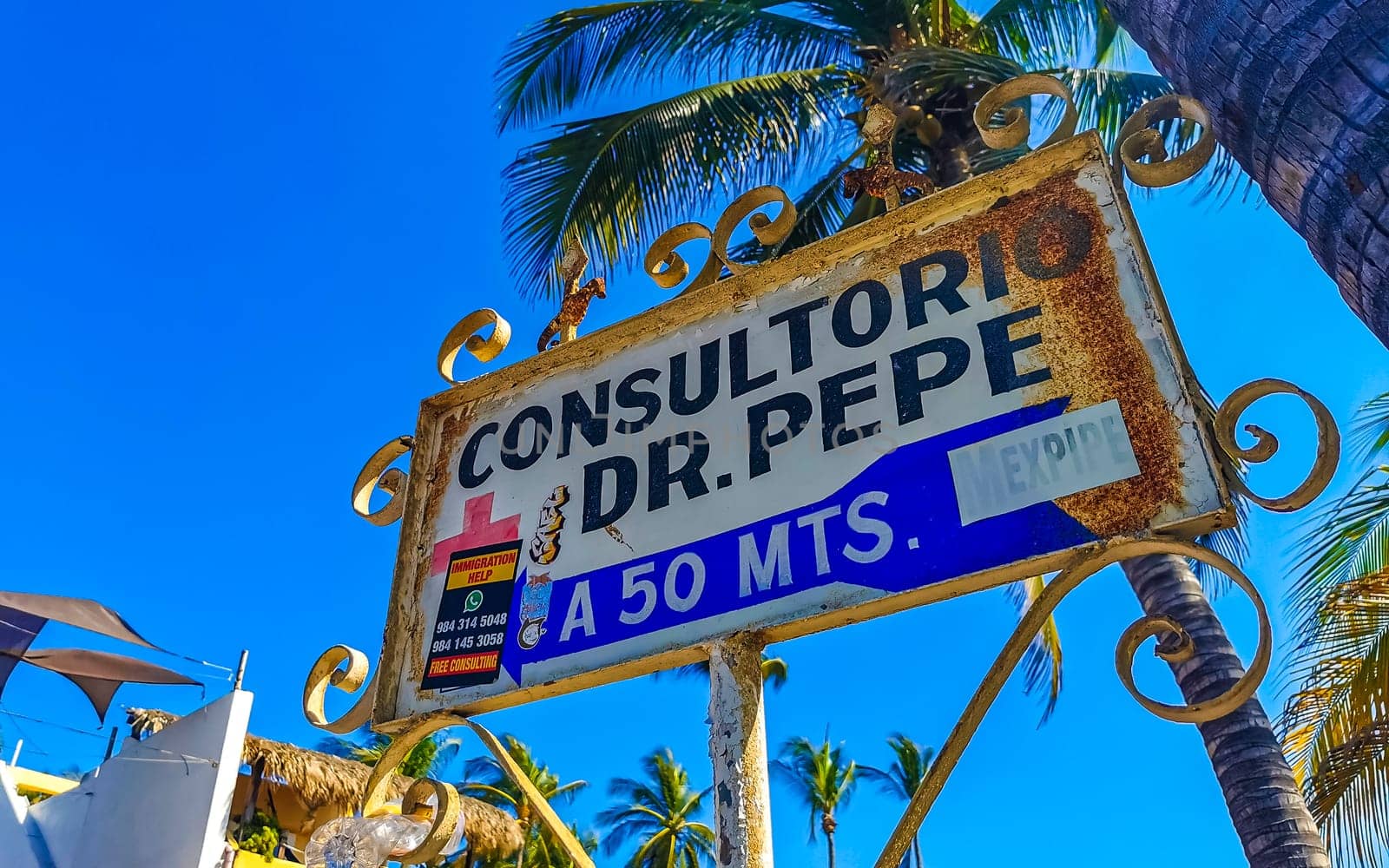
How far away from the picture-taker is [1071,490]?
142 cm

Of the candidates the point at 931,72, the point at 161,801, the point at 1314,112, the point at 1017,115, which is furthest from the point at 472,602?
the point at 161,801

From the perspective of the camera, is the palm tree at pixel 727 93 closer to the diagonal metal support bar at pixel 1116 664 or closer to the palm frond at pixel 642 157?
the palm frond at pixel 642 157

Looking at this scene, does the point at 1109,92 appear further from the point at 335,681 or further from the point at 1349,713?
the point at 335,681

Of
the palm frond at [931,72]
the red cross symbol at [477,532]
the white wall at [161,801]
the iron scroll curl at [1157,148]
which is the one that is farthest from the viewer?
the white wall at [161,801]

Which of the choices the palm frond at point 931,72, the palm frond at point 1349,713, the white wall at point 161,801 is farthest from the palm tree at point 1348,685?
the white wall at point 161,801

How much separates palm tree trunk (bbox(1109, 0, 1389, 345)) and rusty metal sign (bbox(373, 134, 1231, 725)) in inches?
11.3

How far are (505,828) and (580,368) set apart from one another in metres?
17.2

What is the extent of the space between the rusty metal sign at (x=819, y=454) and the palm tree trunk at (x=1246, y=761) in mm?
3052

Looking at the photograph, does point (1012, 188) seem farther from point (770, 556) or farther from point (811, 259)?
point (770, 556)

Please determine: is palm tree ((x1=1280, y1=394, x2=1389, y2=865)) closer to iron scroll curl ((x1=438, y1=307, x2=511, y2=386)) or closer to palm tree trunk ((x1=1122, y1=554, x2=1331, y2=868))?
palm tree trunk ((x1=1122, y1=554, x2=1331, y2=868))

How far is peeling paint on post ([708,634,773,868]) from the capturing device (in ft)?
4.57

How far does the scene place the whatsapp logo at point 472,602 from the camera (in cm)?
185

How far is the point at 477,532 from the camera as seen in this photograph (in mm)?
1966

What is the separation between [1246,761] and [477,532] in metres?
4.31
